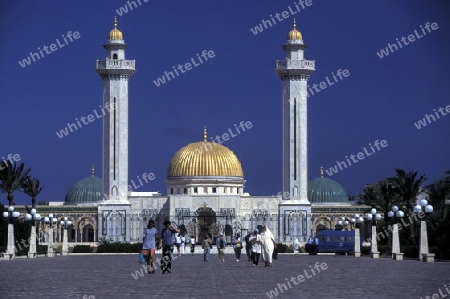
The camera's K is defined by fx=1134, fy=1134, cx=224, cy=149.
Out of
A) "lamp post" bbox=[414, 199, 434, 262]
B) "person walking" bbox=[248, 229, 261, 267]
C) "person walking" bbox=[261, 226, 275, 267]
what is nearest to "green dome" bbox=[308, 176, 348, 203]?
"lamp post" bbox=[414, 199, 434, 262]

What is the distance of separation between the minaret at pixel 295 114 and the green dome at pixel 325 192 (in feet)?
59.8

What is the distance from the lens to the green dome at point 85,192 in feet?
360

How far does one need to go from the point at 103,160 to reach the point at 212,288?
6831 centimetres

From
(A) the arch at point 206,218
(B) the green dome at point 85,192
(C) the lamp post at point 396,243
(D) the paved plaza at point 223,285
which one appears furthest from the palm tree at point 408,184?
(B) the green dome at point 85,192

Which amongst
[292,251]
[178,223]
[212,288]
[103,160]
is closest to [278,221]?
[178,223]

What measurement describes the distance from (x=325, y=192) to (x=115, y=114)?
28.3 metres

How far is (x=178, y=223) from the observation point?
9488cm

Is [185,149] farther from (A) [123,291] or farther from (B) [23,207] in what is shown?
(A) [123,291]

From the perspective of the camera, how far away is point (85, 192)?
4331 inches

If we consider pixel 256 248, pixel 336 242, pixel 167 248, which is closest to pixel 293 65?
pixel 336 242

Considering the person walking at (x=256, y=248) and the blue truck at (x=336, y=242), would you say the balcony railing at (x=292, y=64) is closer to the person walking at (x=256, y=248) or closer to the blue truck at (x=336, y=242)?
the blue truck at (x=336, y=242)

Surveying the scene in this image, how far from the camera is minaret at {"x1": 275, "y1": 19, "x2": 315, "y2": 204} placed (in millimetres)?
89750

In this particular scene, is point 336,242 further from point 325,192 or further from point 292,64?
point 325,192

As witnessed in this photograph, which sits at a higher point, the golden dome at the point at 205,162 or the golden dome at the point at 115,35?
the golden dome at the point at 115,35
